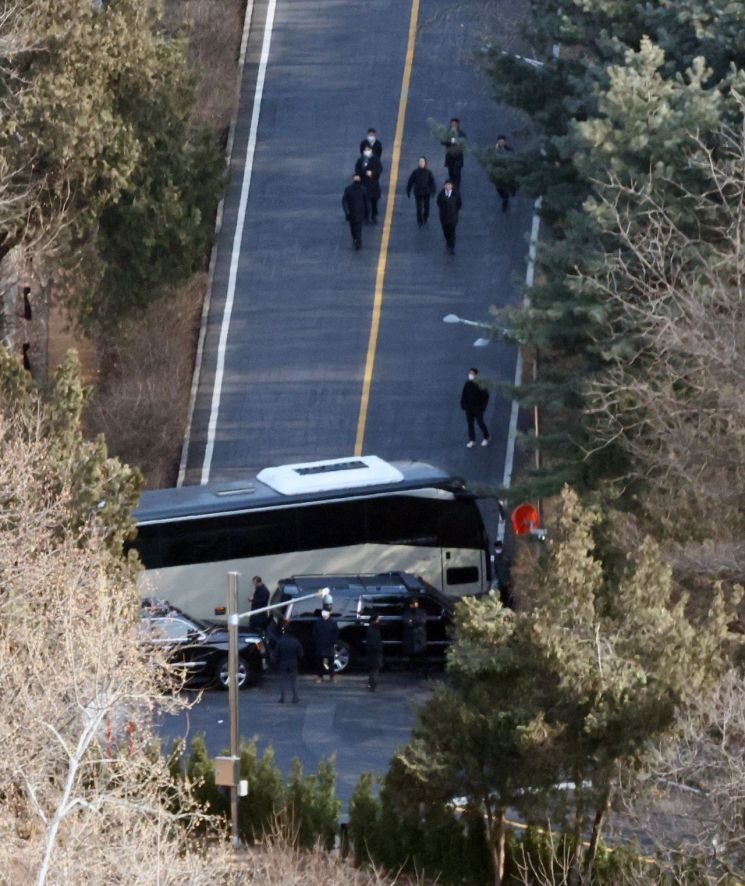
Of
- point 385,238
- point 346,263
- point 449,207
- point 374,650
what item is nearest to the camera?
point 374,650

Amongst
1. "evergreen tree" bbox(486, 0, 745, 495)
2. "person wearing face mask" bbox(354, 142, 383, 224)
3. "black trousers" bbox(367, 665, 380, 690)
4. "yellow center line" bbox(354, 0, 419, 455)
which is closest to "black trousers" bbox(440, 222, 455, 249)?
"yellow center line" bbox(354, 0, 419, 455)

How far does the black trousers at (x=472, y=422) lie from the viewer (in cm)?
3450

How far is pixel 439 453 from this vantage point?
115ft

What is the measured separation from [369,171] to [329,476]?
32.9 ft

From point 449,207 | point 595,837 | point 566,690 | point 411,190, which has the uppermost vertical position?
point 411,190

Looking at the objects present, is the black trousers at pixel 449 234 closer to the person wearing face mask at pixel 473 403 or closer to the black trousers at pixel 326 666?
the person wearing face mask at pixel 473 403

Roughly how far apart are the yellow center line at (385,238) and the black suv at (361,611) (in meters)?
6.20

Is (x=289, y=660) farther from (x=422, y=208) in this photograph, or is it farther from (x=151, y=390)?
(x=422, y=208)

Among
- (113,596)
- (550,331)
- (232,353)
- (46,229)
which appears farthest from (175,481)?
(113,596)

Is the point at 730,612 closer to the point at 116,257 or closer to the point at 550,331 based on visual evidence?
the point at 550,331

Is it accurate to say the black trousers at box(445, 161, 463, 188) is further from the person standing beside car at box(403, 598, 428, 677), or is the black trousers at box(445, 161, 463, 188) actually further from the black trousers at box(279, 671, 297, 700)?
the black trousers at box(279, 671, 297, 700)

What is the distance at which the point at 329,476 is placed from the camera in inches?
1217

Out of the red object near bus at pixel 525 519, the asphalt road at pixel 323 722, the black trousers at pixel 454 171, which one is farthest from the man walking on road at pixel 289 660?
the black trousers at pixel 454 171

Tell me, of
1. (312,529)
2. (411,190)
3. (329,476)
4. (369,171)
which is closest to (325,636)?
(312,529)
